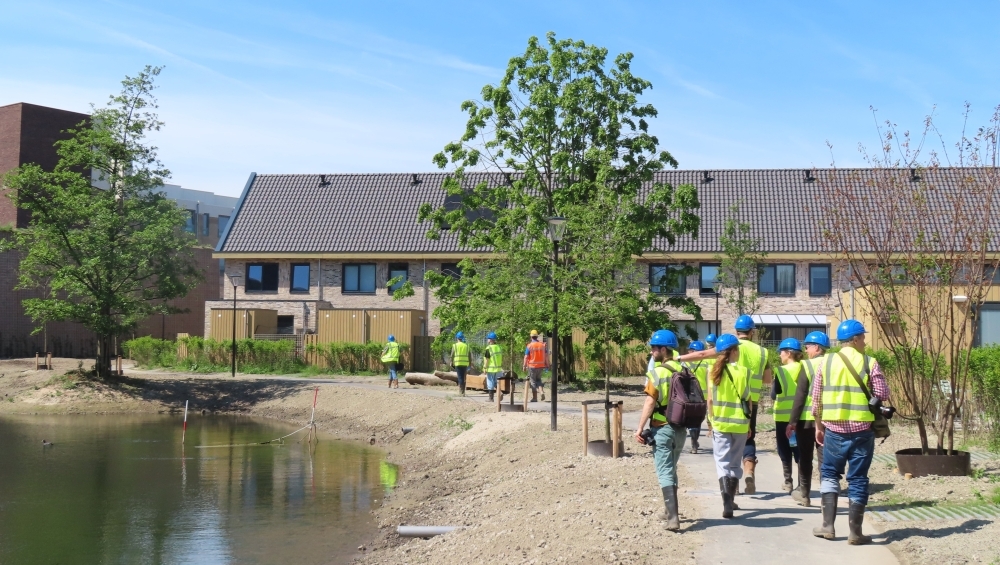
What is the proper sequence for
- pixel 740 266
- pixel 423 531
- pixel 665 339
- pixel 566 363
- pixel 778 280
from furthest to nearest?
Answer: pixel 778 280
pixel 740 266
pixel 566 363
pixel 423 531
pixel 665 339

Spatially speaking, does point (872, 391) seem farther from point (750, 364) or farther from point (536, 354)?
point (536, 354)

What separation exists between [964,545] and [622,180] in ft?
79.1

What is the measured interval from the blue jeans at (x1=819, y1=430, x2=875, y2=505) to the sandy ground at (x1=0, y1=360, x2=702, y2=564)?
128 cm

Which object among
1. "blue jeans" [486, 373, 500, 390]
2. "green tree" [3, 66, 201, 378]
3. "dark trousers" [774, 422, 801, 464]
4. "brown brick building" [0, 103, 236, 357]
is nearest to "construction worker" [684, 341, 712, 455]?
"dark trousers" [774, 422, 801, 464]

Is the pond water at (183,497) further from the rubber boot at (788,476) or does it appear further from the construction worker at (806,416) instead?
the construction worker at (806,416)

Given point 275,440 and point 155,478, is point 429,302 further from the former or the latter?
point 155,478

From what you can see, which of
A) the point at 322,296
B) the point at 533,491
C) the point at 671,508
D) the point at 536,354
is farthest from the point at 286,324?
the point at 671,508

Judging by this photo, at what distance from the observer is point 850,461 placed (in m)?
9.26

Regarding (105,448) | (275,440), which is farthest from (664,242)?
(105,448)

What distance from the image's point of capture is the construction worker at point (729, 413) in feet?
34.1

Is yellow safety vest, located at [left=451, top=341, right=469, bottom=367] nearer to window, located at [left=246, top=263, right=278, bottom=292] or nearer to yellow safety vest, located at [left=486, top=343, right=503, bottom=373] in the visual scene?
yellow safety vest, located at [left=486, top=343, right=503, bottom=373]

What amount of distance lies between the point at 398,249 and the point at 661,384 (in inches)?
1437

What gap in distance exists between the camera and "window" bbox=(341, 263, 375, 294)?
1837 inches

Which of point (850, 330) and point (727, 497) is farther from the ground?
point (850, 330)
